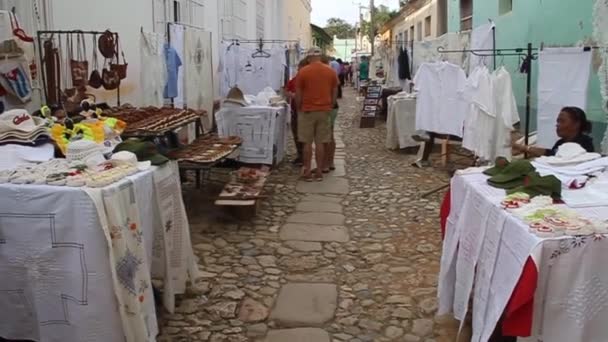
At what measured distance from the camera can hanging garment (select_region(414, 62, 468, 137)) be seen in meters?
7.99

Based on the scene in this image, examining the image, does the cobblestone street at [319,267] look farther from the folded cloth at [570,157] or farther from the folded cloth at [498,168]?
the folded cloth at [570,157]

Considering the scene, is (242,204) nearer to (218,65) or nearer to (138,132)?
(138,132)

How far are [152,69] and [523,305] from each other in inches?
210

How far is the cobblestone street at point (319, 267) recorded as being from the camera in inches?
140

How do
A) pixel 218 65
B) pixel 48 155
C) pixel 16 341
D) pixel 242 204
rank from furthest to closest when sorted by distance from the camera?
pixel 218 65 → pixel 242 204 → pixel 48 155 → pixel 16 341

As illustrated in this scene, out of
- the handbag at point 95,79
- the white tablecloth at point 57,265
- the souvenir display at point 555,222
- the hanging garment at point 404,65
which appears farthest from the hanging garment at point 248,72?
the souvenir display at point 555,222

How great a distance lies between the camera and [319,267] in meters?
4.57

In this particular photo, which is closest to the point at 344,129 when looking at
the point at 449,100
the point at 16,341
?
the point at 449,100

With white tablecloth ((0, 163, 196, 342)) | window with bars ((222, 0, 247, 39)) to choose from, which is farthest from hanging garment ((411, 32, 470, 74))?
white tablecloth ((0, 163, 196, 342))

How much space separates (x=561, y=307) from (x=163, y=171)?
2293 millimetres

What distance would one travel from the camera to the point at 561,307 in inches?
93.9

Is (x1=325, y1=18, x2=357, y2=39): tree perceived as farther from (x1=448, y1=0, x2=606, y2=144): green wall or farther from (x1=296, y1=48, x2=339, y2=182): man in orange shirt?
(x1=296, y1=48, x2=339, y2=182): man in orange shirt

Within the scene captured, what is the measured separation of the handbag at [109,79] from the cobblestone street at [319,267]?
140 centimetres

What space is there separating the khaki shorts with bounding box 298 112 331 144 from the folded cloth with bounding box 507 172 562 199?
464 centimetres
